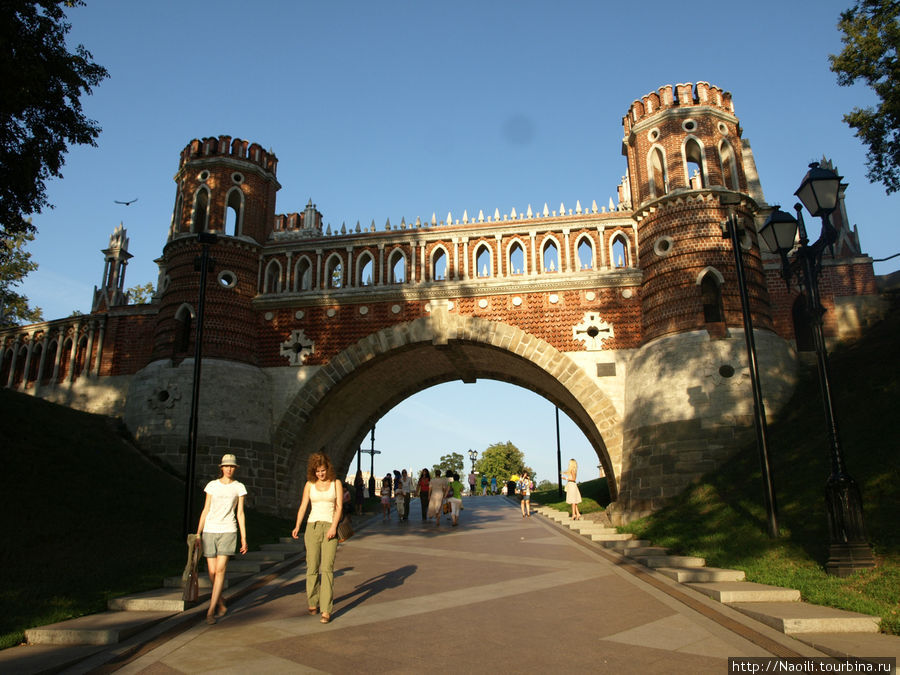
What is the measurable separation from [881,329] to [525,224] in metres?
10.5

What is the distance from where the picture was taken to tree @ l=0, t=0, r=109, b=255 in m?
11.0

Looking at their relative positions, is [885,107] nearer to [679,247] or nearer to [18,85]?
[679,247]

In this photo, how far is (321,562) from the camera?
6.90 meters

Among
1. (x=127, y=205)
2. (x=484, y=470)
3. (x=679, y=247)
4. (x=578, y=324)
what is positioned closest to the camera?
(x=679, y=247)

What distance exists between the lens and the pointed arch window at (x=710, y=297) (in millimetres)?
17172

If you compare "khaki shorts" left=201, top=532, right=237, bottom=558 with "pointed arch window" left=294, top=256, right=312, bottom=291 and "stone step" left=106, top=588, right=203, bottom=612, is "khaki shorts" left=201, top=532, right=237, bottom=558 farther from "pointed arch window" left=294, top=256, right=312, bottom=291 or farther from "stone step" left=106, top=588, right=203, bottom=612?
"pointed arch window" left=294, top=256, right=312, bottom=291

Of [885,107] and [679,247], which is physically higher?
[885,107]

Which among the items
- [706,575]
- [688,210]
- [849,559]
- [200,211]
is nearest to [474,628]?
[706,575]

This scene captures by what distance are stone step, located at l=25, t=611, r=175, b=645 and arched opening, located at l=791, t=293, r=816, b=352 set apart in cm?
2091

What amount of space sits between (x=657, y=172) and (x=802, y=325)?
7595 millimetres

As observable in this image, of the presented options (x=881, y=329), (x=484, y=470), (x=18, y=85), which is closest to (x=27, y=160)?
(x=18, y=85)

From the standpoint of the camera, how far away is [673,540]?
11.7m

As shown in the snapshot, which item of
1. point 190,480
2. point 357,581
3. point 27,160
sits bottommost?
point 357,581

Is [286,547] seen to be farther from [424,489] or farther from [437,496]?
[424,489]
